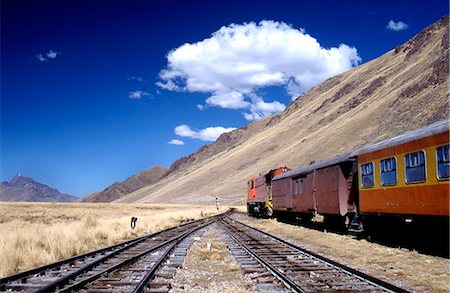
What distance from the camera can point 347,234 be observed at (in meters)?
18.9

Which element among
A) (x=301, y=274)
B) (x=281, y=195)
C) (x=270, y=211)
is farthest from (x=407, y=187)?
(x=270, y=211)

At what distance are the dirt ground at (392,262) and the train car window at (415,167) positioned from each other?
2.19 meters

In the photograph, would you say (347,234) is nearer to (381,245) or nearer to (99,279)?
(381,245)

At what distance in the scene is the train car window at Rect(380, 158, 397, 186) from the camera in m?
14.4

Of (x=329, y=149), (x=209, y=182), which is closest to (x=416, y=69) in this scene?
(x=329, y=149)

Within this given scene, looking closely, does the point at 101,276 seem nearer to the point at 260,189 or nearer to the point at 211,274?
the point at 211,274

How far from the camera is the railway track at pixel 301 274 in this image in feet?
27.8

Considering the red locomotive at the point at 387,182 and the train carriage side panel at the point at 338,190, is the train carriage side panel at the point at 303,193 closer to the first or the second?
the red locomotive at the point at 387,182

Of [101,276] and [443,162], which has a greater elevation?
[443,162]

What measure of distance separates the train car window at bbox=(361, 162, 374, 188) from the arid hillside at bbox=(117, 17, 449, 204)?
45568 millimetres

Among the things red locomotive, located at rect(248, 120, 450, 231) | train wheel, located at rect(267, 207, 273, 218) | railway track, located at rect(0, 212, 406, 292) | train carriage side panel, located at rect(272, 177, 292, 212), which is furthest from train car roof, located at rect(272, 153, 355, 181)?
train wheel, located at rect(267, 207, 273, 218)

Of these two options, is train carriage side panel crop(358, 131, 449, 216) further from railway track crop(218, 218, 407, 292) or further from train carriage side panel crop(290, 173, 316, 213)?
train carriage side panel crop(290, 173, 316, 213)

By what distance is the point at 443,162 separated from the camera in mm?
11602

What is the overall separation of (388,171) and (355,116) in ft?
287
